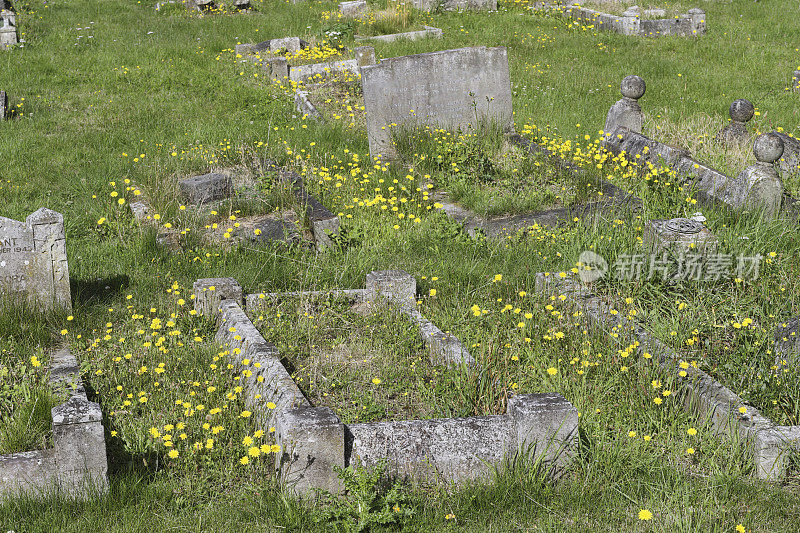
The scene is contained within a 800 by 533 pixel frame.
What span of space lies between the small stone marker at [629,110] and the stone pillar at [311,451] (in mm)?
6648

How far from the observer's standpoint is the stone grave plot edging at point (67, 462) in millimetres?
3871

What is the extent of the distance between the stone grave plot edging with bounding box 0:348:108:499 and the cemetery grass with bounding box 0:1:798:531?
0.31 feet

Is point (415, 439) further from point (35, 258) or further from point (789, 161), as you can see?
point (789, 161)

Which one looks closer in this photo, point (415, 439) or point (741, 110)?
point (415, 439)

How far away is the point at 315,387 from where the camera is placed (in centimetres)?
490

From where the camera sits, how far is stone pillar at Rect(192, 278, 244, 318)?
18.2 feet

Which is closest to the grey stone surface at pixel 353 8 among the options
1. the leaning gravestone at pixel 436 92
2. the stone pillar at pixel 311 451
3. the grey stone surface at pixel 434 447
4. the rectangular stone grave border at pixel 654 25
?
the rectangular stone grave border at pixel 654 25

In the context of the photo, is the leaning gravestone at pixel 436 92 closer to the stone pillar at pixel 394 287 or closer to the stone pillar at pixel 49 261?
the stone pillar at pixel 394 287

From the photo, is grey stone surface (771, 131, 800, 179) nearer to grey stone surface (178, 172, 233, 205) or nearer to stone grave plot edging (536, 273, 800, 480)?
stone grave plot edging (536, 273, 800, 480)

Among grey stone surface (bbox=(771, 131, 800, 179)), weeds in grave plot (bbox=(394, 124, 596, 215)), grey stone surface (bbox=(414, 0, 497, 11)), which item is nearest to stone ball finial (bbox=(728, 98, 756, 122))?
grey stone surface (bbox=(771, 131, 800, 179))

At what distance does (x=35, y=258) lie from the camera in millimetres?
5246

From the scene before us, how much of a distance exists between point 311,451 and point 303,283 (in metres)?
2.50

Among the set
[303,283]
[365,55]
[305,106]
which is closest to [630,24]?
[365,55]

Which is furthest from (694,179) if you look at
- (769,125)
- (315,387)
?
(315,387)
